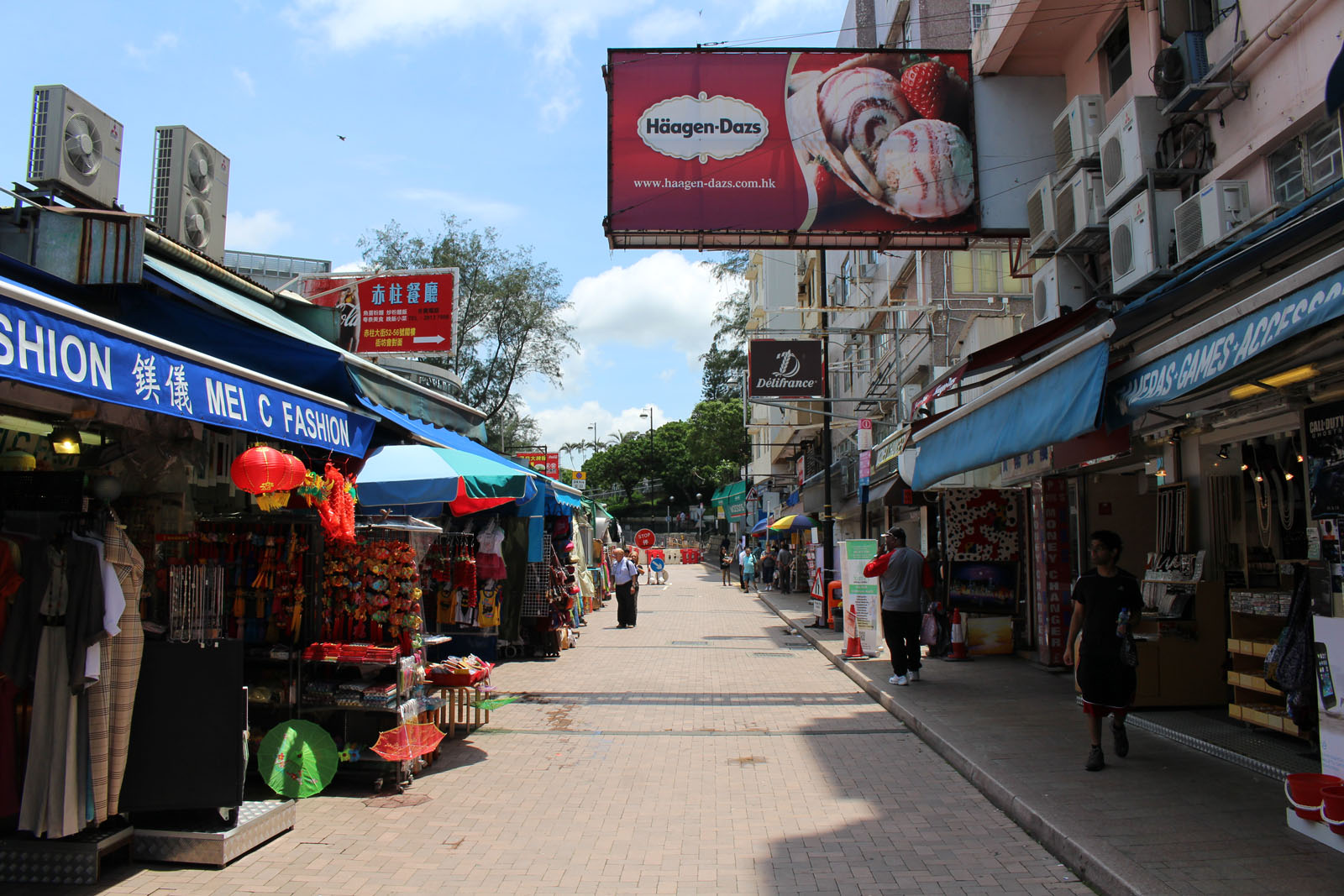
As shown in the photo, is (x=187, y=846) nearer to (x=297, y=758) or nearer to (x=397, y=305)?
(x=297, y=758)

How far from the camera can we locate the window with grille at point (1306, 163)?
295 inches

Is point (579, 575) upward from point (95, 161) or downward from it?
downward

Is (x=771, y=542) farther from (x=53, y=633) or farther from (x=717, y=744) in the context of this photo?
(x=53, y=633)

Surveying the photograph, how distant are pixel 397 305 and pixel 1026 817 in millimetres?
18948

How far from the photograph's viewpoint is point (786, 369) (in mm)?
20000

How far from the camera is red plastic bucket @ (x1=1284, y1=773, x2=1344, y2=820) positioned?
4871 millimetres

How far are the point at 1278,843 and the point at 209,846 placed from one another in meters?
6.03

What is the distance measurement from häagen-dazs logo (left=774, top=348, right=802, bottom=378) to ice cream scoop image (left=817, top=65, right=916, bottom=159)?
8.09 meters

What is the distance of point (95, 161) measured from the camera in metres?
7.68

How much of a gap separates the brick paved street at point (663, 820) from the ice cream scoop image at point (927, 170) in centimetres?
673

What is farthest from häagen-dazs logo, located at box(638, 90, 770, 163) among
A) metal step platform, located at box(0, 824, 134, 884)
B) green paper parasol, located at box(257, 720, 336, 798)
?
metal step platform, located at box(0, 824, 134, 884)

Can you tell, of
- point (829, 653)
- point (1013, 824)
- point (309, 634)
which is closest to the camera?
point (1013, 824)

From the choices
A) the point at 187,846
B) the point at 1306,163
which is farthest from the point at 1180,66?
the point at 187,846

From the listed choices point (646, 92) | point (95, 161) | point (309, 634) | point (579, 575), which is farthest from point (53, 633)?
point (579, 575)
